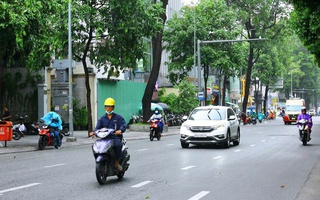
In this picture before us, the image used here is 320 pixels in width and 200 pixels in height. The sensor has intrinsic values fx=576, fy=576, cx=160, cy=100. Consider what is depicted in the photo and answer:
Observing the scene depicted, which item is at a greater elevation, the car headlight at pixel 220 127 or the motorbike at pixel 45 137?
the car headlight at pixel 220 127

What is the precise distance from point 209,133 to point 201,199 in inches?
484

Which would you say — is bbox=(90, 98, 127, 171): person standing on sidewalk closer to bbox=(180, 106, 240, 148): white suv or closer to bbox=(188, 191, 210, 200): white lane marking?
bbox=(188, 191, 210, 200): white lane marking

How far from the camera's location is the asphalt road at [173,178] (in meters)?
9.98

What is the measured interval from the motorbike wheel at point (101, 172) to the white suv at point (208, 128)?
10560mm

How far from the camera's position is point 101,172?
1123 cm

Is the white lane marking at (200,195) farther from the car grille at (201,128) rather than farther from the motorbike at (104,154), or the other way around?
the car grille at (201,128)

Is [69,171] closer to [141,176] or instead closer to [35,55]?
[141,176]

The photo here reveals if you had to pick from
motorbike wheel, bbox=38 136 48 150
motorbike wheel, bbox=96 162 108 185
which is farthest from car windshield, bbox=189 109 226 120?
motorbike wheel, bbox=96 162 108 185

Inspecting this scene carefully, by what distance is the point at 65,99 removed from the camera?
3678 cm

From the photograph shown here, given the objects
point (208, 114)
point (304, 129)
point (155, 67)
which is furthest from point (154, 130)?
point (155, 67)

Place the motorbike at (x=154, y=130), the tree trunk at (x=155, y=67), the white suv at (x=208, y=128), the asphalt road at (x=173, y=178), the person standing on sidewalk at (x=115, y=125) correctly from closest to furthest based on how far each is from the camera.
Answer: the asphalt road at (x=173, y=178), the person standing on sidewalk at (x=115, y=125), the white suv at (x=208, y=128), the motorbike at (x=154, y=130), the tree trunk at (x=155, y=67)

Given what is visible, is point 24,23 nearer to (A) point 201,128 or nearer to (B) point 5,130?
(B) point 5,130

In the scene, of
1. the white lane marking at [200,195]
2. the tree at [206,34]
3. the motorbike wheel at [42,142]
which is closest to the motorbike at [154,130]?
the motorbike wheel at [42,142]

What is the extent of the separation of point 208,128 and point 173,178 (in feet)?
31.5
